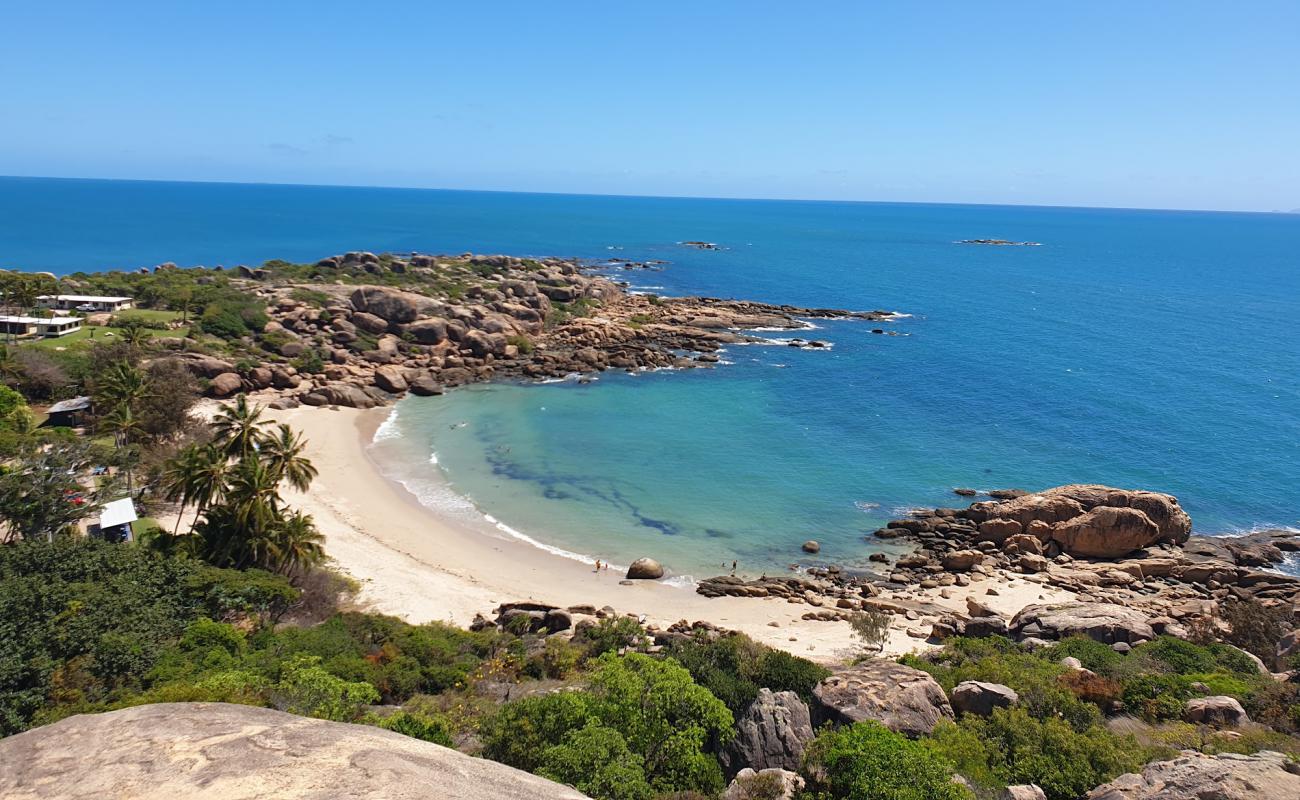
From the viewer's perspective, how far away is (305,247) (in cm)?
15650

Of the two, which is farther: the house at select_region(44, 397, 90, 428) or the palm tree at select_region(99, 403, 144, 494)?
the house at select_region(44, 397, 90, 428)

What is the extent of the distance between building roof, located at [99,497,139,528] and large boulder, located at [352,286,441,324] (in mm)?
44770

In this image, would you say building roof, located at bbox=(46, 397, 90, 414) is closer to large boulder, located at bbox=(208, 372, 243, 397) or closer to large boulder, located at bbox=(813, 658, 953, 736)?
large boulder, located at bbox=(208, 372, 243, 397)

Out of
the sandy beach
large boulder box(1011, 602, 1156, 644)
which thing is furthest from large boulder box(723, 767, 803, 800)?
large boulder box(1011, 602, 1156, 644)

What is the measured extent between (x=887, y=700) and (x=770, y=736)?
12.9ft

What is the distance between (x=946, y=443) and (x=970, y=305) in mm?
66152

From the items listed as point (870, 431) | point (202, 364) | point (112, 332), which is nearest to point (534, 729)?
point (870, 431)

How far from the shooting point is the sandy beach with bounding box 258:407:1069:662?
1241 inches

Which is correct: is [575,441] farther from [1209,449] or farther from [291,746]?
[1209,449]

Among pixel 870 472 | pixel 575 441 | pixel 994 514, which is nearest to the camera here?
pixel 994 514

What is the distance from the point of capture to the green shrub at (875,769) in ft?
48.8

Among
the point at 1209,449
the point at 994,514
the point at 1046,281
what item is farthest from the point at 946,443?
the point at 1046,281

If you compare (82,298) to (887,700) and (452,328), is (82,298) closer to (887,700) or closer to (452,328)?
(452,328)

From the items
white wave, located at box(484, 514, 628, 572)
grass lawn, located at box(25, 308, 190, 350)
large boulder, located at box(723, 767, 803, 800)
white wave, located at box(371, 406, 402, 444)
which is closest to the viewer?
large boulder, located at box(723, 767, 803, 800)
